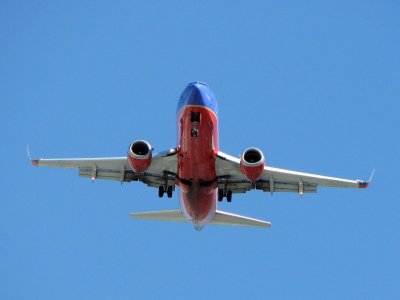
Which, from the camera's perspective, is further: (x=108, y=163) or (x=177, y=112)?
(x=108, y=163)

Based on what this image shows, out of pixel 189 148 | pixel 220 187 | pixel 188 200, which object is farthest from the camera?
pixel 220 187

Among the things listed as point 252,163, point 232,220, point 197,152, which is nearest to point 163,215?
point 232,220

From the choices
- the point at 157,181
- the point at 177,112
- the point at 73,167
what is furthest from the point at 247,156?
the point at 73,167

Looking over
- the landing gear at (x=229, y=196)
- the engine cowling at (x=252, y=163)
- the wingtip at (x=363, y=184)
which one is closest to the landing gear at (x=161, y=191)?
the landing gear at (x=229, y=196)

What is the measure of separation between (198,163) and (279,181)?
6.10 meters

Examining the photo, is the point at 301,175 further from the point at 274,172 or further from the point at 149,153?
the point at 149,153

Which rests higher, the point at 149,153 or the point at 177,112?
the point at 177,112

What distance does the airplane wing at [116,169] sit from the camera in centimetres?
3512

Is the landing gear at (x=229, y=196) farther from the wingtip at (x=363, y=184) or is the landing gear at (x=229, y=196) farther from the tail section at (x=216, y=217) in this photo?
the wingtip at (x=363, y=184)

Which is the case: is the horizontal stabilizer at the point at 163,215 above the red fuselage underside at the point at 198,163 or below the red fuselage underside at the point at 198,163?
below

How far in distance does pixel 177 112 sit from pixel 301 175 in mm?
7476

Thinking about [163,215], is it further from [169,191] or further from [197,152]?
[197,152]

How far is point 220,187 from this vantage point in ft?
119

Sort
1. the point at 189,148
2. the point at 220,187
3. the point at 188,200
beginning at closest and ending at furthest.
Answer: the point at 189,148 → the point at 188,200 → the point at 220,187
